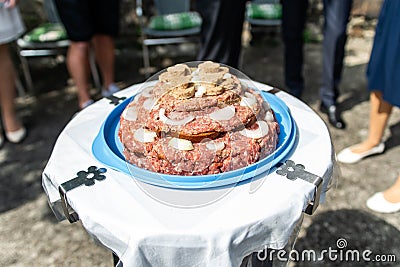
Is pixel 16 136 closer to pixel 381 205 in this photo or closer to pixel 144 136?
pixel 144 136

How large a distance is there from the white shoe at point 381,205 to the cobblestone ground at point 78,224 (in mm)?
45

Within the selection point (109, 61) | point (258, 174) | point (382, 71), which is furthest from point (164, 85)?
point (109, 61)

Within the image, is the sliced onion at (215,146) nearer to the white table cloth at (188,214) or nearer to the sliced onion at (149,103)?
the white table cloth at (188,214)

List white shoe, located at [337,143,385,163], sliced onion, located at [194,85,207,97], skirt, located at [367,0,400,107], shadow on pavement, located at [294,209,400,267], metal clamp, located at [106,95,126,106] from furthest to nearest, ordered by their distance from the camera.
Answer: white shoe, located at [337,143,385,163] < skirt, located at [367,0,400,107] < shadow on pavement, located at [294,209,400,267] < metal clamp, located at [106,95,126,106] < sliced onion, located at [194,85,207,97]

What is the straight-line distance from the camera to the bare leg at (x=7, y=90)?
Result: 312cm

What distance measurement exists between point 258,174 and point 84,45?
2.50m

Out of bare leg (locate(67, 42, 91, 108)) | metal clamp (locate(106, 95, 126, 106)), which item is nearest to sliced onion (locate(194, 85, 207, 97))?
metal clamp (locate(106, 95, 126, 106))

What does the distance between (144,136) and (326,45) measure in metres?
2.40

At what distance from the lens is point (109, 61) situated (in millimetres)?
3723

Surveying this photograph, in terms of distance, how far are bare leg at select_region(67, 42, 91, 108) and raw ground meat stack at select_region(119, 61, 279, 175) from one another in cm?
204

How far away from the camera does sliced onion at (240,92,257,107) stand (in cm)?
145

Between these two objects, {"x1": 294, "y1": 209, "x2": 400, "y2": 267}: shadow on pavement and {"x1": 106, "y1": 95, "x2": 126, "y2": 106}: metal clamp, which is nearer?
{"x1": 106, "y1": 95, "x2": 126, "y2": 106}: metal clamp

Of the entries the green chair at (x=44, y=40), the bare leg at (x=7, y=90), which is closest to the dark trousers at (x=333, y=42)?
the green chair at (x=44, y=40)

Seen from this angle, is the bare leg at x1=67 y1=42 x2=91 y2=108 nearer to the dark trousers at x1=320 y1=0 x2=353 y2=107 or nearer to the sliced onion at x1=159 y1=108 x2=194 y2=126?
the dark trousers at x1=320 y1=0 x2=353 y2=107
